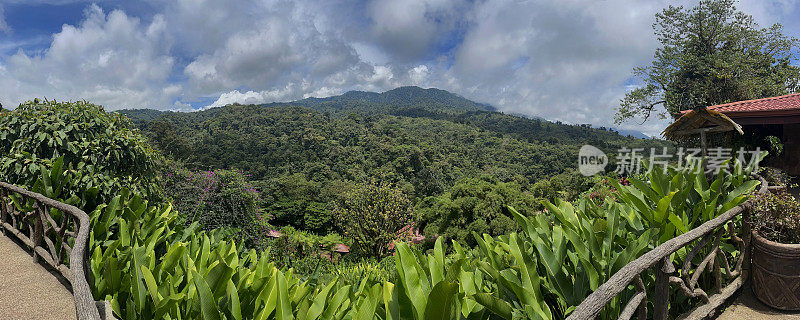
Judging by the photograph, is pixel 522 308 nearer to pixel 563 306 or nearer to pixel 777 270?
pixel 563 306

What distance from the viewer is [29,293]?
3.01 m

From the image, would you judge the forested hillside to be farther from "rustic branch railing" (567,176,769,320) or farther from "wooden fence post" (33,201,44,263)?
"wooden fence post" (33,201,44,263)

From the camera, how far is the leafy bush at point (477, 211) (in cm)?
1355

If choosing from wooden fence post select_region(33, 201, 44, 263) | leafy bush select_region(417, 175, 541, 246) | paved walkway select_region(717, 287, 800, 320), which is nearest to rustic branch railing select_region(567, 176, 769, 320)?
paved walkway select_region(717, 287, 800, 320)

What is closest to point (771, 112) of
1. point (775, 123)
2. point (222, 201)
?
point (775, 123)

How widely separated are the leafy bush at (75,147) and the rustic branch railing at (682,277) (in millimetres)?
5512

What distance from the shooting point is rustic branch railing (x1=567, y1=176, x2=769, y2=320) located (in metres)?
1.64

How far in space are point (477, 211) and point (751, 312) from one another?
11.5 metres

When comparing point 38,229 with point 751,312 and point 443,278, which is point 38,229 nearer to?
point 443,278

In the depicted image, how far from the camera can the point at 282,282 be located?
1985 millimetres

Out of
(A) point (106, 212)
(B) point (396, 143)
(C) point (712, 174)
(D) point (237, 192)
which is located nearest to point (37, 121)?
(A) point (106, 212)

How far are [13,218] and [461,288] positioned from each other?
5721mm

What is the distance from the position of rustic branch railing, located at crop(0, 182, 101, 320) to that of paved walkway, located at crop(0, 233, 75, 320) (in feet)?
0.41

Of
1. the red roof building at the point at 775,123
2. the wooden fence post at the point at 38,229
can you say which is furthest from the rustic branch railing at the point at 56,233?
the red roof building at the point at 775,123
